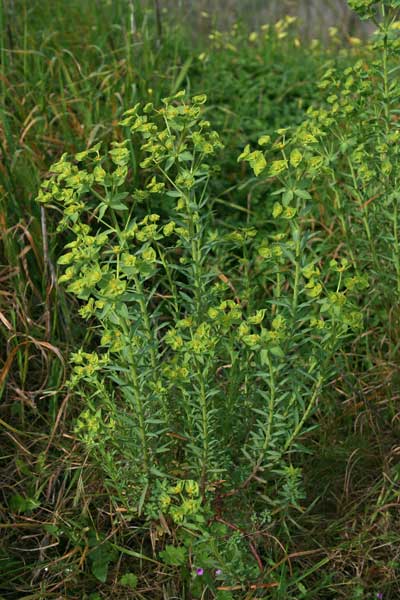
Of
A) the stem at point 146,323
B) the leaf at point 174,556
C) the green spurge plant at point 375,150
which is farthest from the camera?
the green spurge plant at point 375,150

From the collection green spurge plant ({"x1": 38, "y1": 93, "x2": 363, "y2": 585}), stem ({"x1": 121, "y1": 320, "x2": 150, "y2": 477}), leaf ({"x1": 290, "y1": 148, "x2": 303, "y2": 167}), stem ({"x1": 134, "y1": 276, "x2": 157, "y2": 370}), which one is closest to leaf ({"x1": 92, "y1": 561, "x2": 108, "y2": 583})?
green spurge plant ({"x1": 38, "y1": 93, "x2": 363, "y2": 585})

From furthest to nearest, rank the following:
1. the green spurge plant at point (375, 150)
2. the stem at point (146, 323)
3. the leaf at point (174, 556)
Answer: the green spurge plant at point (375, 150), the leaf at point (174, 556), the stem at point (146, 323)

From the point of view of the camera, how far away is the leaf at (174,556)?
2279 millimetres

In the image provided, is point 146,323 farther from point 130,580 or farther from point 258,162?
point 130,580

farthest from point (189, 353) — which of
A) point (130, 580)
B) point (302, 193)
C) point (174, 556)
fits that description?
point (130, 580)

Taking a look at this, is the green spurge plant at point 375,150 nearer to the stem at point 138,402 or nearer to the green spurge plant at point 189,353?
the green spurge plant at point 189,353

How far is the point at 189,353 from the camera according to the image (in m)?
2.07

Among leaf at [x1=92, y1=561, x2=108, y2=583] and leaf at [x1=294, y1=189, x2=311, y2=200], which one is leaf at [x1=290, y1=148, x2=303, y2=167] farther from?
leaf at [x1=92, y1=561, x2=108, y2=583]

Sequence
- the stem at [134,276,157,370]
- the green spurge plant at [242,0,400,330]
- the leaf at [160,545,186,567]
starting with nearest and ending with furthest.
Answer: the stem at [134,276,157,370], the leaf at [160,545,186,567], the green spurge plant at [242,0,400,330]

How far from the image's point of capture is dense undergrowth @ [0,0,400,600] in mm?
2074

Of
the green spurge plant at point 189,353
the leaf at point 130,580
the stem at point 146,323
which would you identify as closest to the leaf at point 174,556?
the green spurge plant at point 189,353

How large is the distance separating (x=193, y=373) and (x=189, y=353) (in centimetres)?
9

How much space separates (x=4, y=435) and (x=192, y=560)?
2.58 feet

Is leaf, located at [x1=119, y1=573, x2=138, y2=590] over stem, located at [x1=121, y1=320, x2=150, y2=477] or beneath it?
beneath
